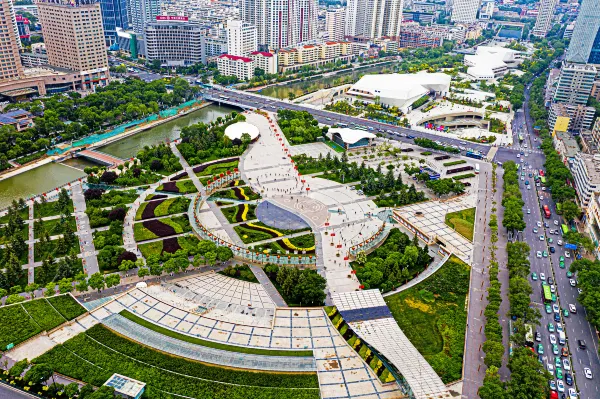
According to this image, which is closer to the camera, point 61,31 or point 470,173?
point 470,173

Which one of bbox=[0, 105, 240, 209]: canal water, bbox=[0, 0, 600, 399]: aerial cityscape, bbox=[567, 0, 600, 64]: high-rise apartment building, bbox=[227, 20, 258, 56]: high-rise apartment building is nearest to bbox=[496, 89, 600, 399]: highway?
bbox=[0, 0, 600, 399]: aerial cityscape

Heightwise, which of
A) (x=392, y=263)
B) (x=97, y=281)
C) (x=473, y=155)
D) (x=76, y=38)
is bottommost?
(x=473, y=155)

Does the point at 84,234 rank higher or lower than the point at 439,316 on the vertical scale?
lower

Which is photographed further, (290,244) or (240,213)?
(240,213)

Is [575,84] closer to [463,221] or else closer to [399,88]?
[399,88]

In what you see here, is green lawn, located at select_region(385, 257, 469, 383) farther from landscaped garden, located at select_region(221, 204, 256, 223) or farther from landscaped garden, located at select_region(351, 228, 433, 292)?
landscaped garden, located at select_region(221, 204, 256, 223)

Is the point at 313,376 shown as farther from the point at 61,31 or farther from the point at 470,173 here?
the point at 61,31

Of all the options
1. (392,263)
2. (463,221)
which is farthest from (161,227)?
(463,221)

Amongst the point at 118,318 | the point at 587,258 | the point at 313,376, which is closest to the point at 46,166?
the point at 118,318
